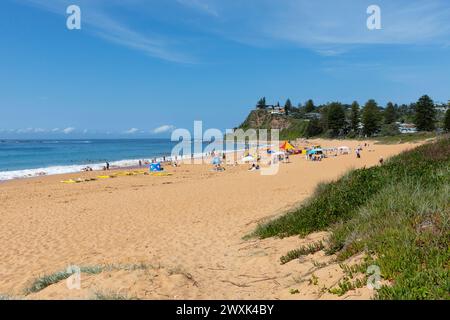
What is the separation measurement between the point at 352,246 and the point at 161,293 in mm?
2506

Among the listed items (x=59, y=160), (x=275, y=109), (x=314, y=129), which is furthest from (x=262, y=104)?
(x=59, y=160)

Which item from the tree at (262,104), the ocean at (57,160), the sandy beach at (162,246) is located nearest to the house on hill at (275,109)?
the tree at (262,104)

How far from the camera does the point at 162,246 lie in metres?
9.24

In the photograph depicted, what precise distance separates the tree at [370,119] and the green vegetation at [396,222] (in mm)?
77138

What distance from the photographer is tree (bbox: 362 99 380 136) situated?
3226 inches

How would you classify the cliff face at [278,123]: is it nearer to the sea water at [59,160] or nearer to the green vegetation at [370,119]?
the green vegetation at [370,119]

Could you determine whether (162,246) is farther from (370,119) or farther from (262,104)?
(262,104)

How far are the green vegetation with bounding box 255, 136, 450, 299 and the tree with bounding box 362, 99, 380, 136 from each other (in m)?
77.1

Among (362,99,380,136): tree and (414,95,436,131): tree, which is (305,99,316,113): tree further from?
(414,95,436,131): tree

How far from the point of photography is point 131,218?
1321 cm

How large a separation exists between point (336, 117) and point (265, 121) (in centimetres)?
7126

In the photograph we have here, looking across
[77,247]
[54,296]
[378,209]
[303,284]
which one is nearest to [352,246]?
[303,284]
